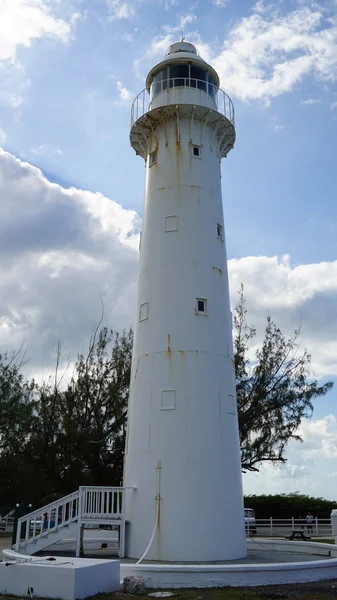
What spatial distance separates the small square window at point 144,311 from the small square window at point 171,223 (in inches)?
91.4

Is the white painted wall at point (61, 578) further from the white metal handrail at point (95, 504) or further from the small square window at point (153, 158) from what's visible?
the small square window at point (153, 158)

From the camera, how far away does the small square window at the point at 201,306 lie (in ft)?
53.7

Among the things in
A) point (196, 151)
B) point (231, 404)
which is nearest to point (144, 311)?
point (231, 404)

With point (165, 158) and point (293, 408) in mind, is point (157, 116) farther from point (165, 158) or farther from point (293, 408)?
point (293, 408)

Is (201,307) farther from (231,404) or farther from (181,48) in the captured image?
(181,48)

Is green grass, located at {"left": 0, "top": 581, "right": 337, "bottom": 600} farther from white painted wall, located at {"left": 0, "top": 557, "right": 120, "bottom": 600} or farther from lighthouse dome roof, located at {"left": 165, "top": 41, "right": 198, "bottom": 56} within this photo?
lighthouse dome roof, located at {"left": 165, "top": 41, "right": 198, "bottom": 56}

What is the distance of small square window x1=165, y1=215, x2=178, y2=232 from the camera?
17.2m

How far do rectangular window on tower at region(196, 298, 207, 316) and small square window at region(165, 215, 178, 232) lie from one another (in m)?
2.31

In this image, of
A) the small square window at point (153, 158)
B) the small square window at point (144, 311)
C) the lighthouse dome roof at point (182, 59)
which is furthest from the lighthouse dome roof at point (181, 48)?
the small square window at point (144, 311)

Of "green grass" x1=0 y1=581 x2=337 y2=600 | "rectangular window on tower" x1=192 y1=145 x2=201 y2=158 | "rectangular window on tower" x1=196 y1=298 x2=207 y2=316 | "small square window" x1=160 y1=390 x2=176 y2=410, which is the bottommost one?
"green grass" x1=0 y1=581 x2=337 y2=600

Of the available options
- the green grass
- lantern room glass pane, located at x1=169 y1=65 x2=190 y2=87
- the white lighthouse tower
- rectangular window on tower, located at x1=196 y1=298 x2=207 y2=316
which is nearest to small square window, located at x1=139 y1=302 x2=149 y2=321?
the white lighthouse tower

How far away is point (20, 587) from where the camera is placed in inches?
423

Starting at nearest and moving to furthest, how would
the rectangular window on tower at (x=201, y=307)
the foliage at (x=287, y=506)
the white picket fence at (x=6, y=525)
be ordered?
the rectangular window on tower at (x=201, y=307)
the white picket fence at (x=6, y=525)
the foliage at (x=287, y=506)

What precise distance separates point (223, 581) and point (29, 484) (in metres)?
20.1
